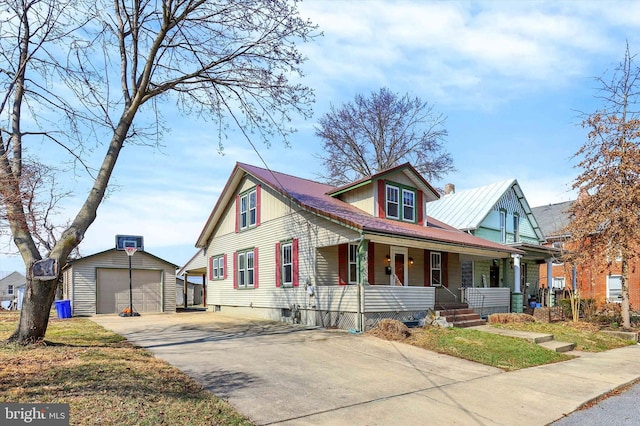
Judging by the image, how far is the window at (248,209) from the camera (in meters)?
18.9

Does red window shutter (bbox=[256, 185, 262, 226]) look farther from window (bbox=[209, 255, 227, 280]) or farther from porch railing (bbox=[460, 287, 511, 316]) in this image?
porch railing (bbox=[460, 287, 511, 316])

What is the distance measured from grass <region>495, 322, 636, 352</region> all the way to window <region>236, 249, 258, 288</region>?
9650 millimetres

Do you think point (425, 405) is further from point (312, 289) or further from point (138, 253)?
point (138, 253)

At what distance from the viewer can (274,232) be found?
17453mm

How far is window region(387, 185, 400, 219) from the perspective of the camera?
55.6ft

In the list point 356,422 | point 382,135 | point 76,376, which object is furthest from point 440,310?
point 382,135

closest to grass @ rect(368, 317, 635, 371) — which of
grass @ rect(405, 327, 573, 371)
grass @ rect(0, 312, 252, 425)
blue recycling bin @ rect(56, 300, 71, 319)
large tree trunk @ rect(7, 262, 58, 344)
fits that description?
grass @ rect(405, 327, 573, 371)

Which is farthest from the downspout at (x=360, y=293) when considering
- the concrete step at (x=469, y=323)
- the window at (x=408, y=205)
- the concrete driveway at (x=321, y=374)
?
the window at (x=408, y=205)

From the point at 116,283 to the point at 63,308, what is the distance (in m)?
3.38

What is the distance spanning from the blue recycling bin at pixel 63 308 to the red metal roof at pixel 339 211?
30.8ft

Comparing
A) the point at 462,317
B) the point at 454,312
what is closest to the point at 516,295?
the point at 462,317

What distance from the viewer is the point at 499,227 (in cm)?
2425

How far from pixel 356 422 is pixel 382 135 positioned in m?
27.8

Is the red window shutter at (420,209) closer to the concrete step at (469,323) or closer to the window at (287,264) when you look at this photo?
the concrete step at (469,323)
